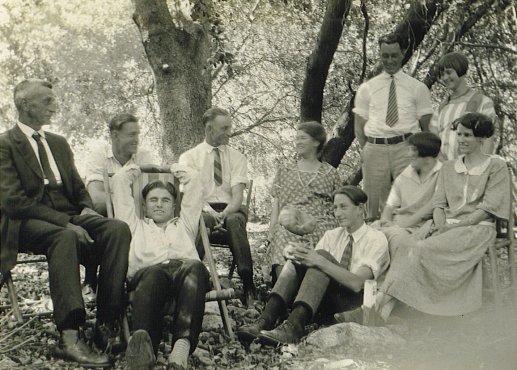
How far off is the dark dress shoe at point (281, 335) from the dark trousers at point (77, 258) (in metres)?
0.95

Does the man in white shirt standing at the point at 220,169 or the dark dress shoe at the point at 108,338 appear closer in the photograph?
the dark dress shoe at the point at 108,338

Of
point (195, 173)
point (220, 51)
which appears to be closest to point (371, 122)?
point (220, 51)

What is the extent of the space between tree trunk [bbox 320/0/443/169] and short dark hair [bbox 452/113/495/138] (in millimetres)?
1450

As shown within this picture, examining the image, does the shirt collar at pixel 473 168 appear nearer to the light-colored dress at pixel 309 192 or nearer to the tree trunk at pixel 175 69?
the light-colored dress at pixel 309 192

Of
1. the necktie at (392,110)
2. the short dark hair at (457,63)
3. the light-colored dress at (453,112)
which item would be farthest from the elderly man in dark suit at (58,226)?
the short dark hair at (457,63)

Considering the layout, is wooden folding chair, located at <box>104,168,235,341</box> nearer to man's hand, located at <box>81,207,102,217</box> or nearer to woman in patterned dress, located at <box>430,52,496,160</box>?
man's hand, located at <box>81,207,102,217</box>

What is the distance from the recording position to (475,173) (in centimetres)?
534

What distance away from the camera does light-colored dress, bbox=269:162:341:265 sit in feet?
19.0

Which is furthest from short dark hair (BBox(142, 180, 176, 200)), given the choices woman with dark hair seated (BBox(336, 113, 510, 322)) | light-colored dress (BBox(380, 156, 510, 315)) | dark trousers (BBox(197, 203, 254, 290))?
light-colored dress (BBox(380, 156, 510, 315))

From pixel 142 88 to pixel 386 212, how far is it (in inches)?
517

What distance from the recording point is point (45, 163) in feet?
16.7

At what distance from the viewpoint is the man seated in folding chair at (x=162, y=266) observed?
4.21 meters

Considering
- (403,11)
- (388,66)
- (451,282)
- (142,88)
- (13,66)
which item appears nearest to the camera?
(451,282)

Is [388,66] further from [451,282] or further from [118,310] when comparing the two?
[118,310]
